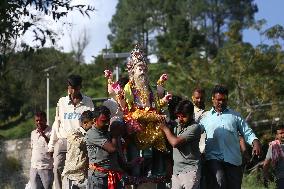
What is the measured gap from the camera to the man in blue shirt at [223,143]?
27.9ft

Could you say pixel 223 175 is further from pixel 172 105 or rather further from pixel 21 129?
pixel 21 129

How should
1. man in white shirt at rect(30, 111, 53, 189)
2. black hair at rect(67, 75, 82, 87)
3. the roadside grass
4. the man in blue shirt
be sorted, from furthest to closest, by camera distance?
the roadside grass, man in white shirt at rect(30, 111, 53, 189), black hair at rect(67, 75, 82, 87), the man in blue shirt

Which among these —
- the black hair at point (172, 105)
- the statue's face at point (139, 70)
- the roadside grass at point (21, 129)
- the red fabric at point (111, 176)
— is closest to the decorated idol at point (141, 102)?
the statue's face at point (139, 70)

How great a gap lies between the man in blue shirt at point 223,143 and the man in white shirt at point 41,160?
354cm

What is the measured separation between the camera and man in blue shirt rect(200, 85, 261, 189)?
27.9ft

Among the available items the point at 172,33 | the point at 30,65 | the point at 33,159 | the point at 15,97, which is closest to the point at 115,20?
the point at 172,33

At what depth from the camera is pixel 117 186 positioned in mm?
8414

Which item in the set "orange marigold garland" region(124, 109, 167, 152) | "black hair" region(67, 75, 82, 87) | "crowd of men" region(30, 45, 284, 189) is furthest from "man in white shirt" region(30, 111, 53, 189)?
"orange marigold garland" region(124, 109, 167, 152)

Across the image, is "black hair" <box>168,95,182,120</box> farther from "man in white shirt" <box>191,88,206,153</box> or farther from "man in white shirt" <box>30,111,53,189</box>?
"man in white shirt" <box>30,111,53,189</box>

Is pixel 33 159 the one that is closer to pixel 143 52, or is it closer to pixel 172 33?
pixel 143 52

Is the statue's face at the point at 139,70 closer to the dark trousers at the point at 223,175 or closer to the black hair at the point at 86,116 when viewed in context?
the black hair at the point at 86,116

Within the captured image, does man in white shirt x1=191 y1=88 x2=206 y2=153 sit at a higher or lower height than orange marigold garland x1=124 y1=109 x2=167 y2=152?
higher

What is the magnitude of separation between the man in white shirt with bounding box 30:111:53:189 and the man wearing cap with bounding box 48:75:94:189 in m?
0.97

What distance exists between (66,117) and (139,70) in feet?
4.78
